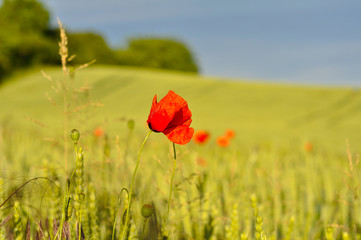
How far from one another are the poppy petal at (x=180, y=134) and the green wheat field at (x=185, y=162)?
16 cm

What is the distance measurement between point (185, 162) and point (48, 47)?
949 inches

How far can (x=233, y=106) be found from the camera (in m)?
12.1

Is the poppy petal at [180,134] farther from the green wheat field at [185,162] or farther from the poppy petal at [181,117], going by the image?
the green wheat field at [185,162]

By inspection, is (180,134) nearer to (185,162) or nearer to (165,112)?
(165,112)

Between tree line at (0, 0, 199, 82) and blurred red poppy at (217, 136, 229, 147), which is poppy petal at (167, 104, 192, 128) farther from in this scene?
tree line at (0, 0, 199, 82)

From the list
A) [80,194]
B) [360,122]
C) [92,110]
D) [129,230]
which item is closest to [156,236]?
[129,230]

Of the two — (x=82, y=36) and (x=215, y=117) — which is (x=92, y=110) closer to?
(x=215, y=117)

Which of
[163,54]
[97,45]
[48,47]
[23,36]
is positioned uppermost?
[163,54]

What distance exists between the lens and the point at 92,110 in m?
1.36

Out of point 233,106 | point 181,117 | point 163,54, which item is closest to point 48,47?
point 163,54

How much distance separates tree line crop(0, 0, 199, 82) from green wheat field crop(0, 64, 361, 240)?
7.32m

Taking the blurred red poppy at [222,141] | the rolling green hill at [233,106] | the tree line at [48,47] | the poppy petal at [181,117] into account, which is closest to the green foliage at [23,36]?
the tree line at [48,47]

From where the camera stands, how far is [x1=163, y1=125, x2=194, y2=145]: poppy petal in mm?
697

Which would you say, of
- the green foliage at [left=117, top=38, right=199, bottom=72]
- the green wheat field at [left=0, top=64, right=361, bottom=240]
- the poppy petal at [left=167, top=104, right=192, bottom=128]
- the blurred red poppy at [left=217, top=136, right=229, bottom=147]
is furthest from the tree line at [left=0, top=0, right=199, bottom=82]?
the poppy petal at [left=167, top=104, right=192, bottom=128]
